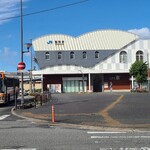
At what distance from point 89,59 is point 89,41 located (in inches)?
162

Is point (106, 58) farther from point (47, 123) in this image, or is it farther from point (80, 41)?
point (47, 123)

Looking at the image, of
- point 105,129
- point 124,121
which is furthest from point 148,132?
point 124,121

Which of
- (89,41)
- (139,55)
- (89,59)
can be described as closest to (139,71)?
(139,55)

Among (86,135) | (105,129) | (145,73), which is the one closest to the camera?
(86,135)

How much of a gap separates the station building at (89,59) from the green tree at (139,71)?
4.06m

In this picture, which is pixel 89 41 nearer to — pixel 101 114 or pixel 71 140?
pixel 101 114

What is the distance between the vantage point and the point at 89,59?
278 feet

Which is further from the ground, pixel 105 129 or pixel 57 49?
pixel 57 49

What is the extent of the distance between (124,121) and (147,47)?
218ft

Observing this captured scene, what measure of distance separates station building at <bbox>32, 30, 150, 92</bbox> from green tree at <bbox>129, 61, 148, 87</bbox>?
13.3 feet

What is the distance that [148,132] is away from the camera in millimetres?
14461

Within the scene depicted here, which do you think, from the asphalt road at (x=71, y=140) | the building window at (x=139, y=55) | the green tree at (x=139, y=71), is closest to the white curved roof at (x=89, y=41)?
the building window at (x=139, y=55)

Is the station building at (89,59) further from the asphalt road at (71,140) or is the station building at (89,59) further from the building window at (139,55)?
the asphalt road at (71,140)

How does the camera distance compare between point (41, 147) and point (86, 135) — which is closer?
point (41, 147)
